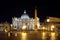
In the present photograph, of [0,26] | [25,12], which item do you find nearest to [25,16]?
[25,12]

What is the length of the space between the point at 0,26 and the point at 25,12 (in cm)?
3296

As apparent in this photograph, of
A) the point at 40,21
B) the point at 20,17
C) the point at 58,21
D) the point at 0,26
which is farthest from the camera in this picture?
the point at 20,17

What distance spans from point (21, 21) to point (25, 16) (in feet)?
12.7

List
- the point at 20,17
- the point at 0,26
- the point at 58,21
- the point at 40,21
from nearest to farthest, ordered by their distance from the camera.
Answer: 1. the point at 58,21
2. the point at 0,26
3. the point at 40,21
4. the point at 20,17

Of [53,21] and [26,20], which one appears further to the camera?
[26,20]

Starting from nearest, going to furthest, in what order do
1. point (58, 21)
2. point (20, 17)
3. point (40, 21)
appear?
point (58, 21)
point (40, 21)
point (20, 17)

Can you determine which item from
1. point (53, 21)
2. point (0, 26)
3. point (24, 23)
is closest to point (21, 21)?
point (24, 23)

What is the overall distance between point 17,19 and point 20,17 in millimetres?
3970

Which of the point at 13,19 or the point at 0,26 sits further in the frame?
the point at 13,19

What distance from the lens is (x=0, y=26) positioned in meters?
85.1

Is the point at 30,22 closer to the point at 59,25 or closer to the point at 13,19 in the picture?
the point at 13,19

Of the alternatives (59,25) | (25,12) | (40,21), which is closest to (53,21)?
A: (59,25)

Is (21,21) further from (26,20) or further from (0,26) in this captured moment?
(0,26)

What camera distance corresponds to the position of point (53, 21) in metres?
77.3
